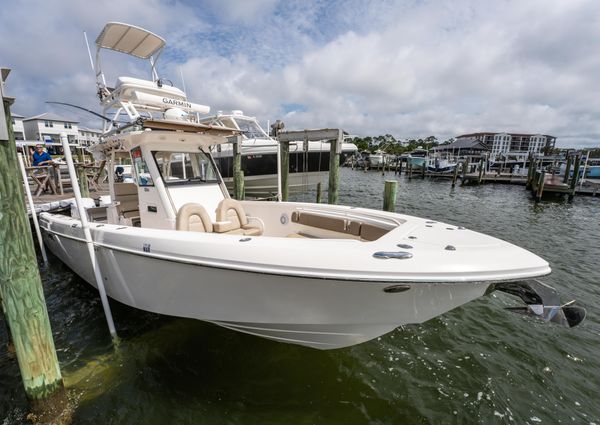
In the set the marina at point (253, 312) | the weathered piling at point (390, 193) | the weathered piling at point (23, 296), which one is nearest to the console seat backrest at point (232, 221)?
the marina at point (253, 312)

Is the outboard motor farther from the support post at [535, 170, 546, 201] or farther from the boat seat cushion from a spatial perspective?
the support post at [535, 170, 546, 201]

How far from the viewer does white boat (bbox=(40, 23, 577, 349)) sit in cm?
247

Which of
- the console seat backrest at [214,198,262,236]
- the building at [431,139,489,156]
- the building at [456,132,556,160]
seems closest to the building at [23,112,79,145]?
the console seat backrest at [214,198,262,236]

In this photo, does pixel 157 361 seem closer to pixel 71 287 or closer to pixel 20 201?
pixel 20 201

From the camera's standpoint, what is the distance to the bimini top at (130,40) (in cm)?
579

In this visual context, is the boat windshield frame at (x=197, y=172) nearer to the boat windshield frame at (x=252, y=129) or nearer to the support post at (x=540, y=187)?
the boat windshield frame at (x=252, y=129)

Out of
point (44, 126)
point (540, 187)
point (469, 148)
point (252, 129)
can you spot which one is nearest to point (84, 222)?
point (252, 129)

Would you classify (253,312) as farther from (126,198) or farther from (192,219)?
(126,198)

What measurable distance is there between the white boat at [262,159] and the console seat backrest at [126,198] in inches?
283

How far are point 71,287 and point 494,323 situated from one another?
736cm

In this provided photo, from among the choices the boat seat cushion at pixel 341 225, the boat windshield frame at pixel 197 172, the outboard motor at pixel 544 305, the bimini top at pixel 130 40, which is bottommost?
the outboard motor at pixel 544 305

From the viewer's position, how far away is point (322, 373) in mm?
3459

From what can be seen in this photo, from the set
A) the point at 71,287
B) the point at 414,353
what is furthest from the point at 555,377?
the point at 71,287

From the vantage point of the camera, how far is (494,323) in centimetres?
465
